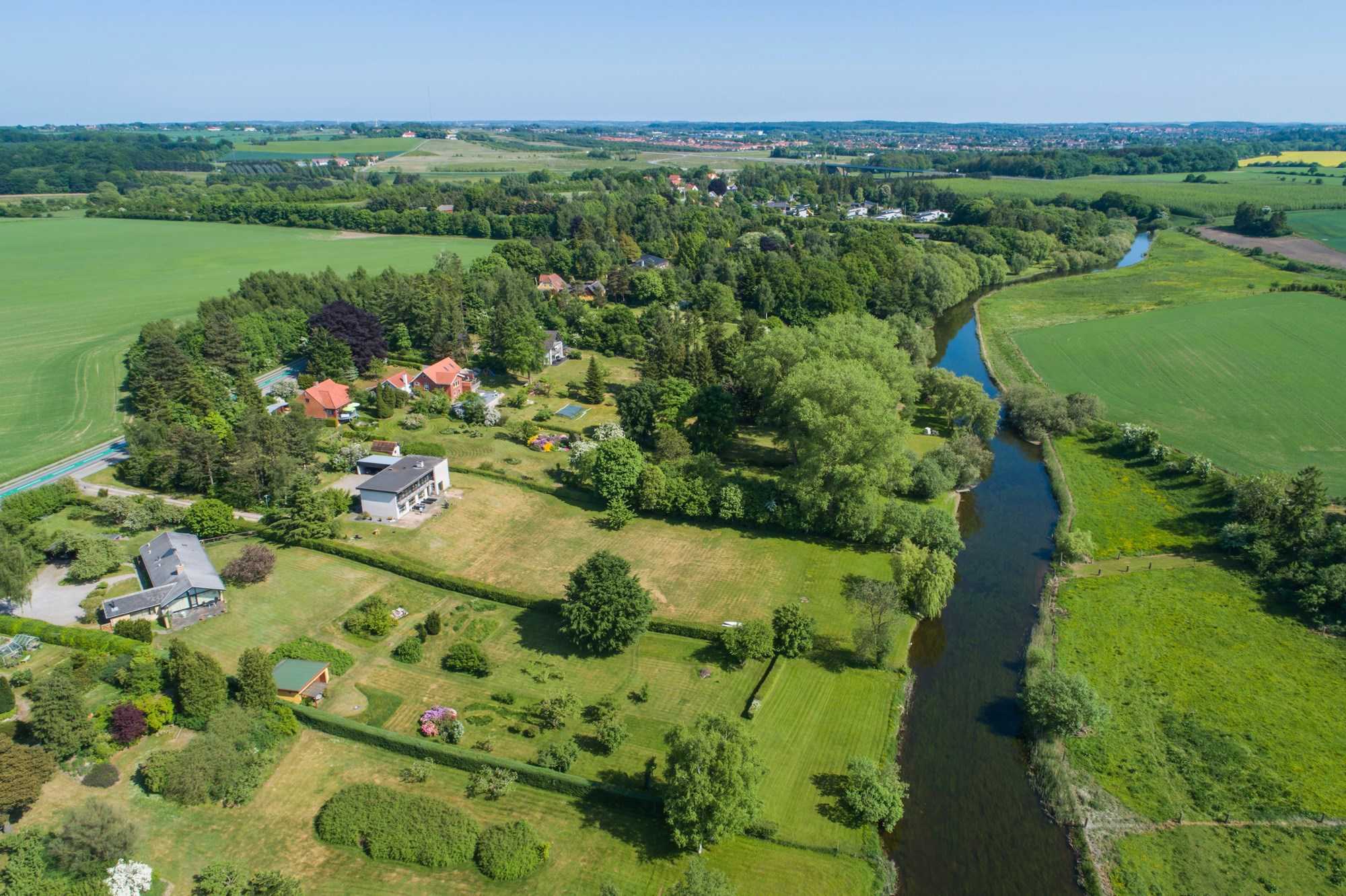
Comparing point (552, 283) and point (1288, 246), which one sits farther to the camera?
point (1288, 246)

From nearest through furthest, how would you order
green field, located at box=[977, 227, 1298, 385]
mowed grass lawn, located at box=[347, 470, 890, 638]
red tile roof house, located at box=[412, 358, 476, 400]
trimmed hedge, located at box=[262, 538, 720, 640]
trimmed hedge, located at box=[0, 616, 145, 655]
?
trimmed hedge, located at box=[0, 616, 145, 655], trimmed hedge, located at box=[262, 538, 720, 640], mowed grass lawn, located at box=[347, 470, 890, 638], red tile roof house, located at box=[412, 358, 476, 400], green field, located at box=[977, 227, 1298, 385]

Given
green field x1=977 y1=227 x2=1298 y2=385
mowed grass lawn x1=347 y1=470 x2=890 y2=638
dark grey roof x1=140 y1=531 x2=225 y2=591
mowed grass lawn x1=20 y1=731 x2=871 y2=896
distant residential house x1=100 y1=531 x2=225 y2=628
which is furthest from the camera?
green field x1=977 y1=227 x2=1298 y2=385

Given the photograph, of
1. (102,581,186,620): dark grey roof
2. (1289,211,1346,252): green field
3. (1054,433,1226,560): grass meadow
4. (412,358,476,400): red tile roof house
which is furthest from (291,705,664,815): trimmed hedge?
(1289,211,1346,252): green field

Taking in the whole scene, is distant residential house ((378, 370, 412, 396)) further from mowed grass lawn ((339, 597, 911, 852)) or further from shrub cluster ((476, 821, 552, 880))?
shrub cluster ((476, 821, 552, 880))

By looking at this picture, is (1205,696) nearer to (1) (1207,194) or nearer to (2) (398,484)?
(2) (398,484)

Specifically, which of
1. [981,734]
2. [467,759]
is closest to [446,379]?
[467,759]

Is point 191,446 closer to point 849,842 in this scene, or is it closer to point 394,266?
point 849,842

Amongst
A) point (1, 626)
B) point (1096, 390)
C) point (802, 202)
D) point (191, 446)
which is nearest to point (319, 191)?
point (802, 202)
